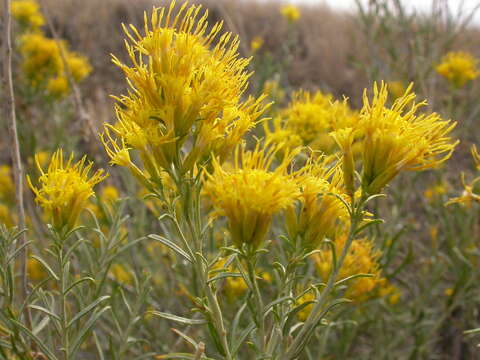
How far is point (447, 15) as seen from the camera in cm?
371

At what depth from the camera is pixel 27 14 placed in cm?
452

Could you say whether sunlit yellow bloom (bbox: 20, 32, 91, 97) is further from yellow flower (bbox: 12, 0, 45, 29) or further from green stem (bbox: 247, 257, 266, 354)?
green stem (bbox: 247, 257, 266, 354)

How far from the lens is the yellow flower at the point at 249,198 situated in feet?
4.04

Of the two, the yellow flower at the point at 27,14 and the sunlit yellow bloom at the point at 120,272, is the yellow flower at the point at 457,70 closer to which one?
the sunlit yellow bloom at the point at 120,272

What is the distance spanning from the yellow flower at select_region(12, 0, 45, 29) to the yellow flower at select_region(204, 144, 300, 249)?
3.81m

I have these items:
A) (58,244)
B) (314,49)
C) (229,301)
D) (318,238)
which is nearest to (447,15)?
(229,301)

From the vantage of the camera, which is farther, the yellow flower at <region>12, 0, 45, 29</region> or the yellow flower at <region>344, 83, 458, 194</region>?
the yellow flower at <region>12, 0, 45, 29</region>

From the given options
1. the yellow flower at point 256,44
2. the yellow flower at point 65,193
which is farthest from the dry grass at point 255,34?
the yellow flower at point 65,193

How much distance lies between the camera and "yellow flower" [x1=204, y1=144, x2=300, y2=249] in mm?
1230

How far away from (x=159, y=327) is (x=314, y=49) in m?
11.5

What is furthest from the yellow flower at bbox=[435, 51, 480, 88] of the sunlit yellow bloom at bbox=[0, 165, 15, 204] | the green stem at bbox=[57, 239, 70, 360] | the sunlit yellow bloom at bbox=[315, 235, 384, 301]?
the sunlit yellow bloom at bbox=[0, 165, 15, 204]

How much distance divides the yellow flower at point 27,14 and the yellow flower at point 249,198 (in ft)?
12.5

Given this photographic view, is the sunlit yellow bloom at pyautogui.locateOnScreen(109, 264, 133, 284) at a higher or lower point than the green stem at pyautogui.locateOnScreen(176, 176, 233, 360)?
lower

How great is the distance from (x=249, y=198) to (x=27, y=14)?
4031 millimetres
